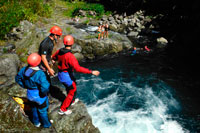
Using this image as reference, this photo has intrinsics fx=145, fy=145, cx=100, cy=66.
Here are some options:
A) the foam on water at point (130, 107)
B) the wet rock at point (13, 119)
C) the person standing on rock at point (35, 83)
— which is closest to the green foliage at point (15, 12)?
the foam on water at point (130, 107)

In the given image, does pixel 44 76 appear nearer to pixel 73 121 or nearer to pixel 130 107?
pixel 73 121

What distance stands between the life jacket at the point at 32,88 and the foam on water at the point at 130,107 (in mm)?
3743

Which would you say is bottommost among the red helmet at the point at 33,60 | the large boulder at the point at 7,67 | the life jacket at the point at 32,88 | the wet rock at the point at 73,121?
the large boulder at the point at 7,67

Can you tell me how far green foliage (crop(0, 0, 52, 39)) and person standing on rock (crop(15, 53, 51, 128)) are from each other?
12623mm

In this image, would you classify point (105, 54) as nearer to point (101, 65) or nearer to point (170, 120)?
point (101, 65)

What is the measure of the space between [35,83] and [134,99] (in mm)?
6334

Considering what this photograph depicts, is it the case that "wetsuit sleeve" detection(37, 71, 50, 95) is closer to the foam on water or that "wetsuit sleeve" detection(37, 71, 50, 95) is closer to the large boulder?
the foam on water

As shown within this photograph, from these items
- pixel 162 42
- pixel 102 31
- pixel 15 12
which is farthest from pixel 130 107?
pixel 15 12

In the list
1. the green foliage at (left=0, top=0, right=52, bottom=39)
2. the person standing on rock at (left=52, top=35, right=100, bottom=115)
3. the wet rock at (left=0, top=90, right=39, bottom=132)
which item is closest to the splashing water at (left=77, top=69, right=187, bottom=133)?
the person standing on rock at (left=52, top=35, right=100, bottom=115)

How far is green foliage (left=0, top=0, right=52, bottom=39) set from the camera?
13.6m

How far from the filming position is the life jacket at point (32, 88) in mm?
3279

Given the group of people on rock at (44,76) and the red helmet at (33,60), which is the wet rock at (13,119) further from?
the red helmet at (33,60)

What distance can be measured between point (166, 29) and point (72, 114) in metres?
20.3

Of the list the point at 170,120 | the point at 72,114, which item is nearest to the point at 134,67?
the point at 170,120
